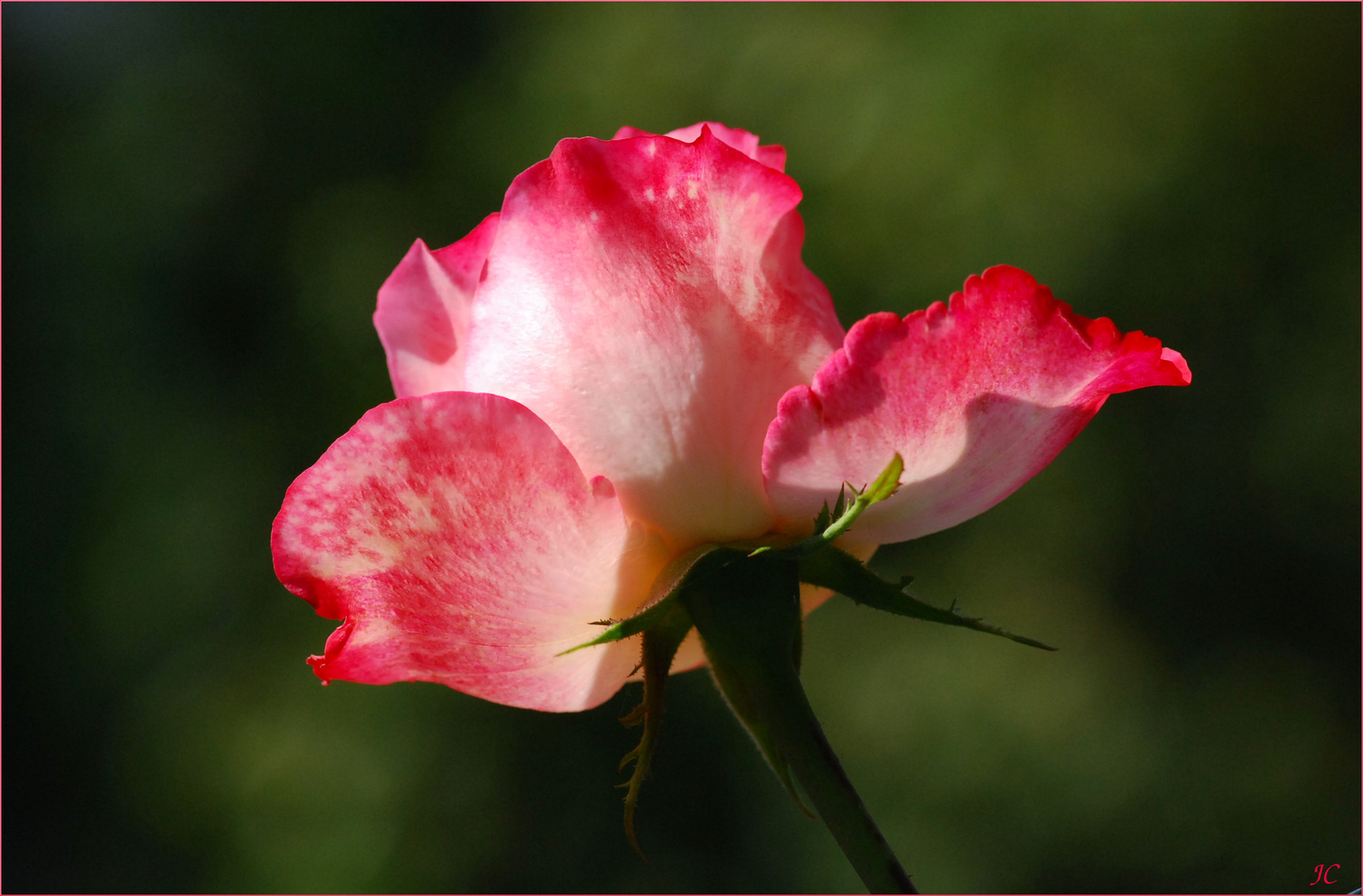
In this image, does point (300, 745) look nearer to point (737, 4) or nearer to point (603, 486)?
point (737, 4)

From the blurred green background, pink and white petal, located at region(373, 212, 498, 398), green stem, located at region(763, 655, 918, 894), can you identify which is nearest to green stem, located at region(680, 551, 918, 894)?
green stem, located at region(763, 655, 918, 894)

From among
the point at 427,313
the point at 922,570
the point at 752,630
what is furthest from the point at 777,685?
the point at 922,570

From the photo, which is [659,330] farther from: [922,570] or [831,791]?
[922,570]

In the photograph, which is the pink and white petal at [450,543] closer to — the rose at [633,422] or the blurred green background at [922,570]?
the rose at [633,422]

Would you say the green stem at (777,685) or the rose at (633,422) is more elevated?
the rose at (633,422)

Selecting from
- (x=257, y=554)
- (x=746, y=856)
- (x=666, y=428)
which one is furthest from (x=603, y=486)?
(x=257, y=554)

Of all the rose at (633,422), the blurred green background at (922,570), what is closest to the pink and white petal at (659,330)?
the rose at (633,422)

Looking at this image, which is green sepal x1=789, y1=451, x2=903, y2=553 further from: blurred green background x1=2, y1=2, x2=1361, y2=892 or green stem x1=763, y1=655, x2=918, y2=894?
blurred green background x1=2, y1=2, x2=1361, y2=892
